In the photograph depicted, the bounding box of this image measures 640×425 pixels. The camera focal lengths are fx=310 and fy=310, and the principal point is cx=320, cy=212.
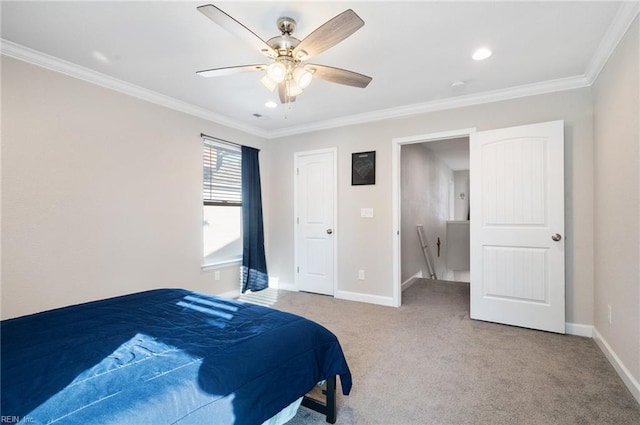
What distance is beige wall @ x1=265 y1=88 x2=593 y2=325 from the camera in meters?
2.97

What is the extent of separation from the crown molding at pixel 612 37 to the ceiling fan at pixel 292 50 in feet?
5.49

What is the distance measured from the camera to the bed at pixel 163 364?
0.96 meters

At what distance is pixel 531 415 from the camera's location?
1.80m

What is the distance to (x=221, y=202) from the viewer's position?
4176 mm

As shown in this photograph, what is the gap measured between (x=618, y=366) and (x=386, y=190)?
8.52ft

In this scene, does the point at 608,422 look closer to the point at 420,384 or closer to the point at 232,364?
the point at 420,384

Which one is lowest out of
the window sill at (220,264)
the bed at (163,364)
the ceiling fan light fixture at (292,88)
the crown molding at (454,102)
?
the window sill at (220,264)

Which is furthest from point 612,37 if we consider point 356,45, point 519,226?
point 356,45

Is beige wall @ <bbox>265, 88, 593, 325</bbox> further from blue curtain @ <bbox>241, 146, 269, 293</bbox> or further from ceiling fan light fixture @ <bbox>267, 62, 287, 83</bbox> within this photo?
ceiling fan light fixture @ <bbox>267, 62, 287, 83</bbox>

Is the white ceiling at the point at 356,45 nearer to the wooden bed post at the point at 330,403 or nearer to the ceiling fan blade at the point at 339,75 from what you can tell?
the ceiling fan blade at the point at 339,75

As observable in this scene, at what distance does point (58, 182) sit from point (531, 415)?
3824mm

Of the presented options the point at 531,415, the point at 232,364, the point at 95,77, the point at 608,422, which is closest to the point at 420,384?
the point at 531,415

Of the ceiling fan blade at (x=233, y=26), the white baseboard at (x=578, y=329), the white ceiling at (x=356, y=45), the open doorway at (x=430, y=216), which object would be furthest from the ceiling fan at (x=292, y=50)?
the white baseboard at (x=578, y=329)

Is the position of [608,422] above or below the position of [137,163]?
below
